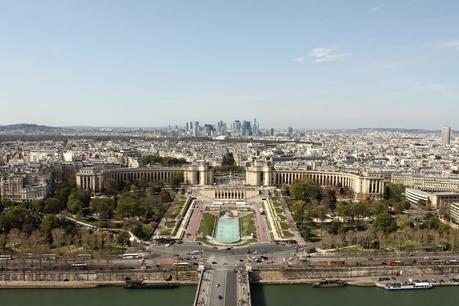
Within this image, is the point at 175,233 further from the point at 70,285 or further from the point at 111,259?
the point at 70,285

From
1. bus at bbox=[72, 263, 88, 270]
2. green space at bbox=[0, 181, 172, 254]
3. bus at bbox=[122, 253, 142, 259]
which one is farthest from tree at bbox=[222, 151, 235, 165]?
bus at bbox=[72, 263, 88, 270]

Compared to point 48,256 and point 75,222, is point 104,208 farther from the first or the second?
point 48,256

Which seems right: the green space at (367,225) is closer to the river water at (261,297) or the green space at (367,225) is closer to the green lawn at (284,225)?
the green lawn at (284,225)

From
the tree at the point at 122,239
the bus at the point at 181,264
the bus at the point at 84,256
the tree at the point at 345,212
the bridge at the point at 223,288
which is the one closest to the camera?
the bridge at the point at 223,288

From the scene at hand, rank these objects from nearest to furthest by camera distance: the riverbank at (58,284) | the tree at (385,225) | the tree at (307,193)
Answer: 1. the riverbank at (58,284)
2. the tree at (385,225)
3. the tree at (307,193)

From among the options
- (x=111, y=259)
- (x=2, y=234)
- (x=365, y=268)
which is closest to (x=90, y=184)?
(x=2, y=234)

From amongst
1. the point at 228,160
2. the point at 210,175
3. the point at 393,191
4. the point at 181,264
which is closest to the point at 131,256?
the point at 181,264

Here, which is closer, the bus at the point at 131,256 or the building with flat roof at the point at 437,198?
the bus at the point at 131,256

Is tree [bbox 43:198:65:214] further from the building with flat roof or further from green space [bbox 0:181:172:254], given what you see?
the building with flat roof

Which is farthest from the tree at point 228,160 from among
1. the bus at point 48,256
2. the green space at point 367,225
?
the bus at point 48,256
